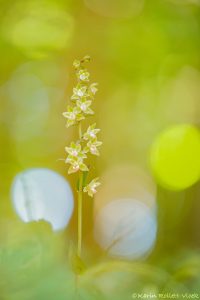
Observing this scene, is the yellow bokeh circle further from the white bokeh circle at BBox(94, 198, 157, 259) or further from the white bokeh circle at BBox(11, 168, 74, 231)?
the white bokeh circle at BBox(11, 168, 74, 231)

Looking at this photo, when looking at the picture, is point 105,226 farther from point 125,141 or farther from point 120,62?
point 120,62

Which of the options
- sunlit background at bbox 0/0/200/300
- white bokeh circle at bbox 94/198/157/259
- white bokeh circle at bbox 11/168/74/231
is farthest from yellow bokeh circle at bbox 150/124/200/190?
white bokeh circle at bbox 11/168/74/231

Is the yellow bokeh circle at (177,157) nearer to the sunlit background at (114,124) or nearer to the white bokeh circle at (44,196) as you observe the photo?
the sunlit background at (114,124)

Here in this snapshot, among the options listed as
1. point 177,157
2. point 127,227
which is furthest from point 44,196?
point 177,157

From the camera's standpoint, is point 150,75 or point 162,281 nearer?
point 162,281

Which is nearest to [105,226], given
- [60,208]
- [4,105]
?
[60,208]

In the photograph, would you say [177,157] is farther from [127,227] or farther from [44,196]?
[44,196]

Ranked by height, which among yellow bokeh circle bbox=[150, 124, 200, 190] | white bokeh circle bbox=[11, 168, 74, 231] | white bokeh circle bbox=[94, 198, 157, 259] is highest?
yellow bokeh circle bbox=[150, 124, 200, 190]

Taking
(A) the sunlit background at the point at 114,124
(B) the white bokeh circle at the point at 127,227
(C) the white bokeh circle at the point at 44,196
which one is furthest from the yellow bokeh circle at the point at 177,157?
(C) the white bokeh circle at the point at 44,196
